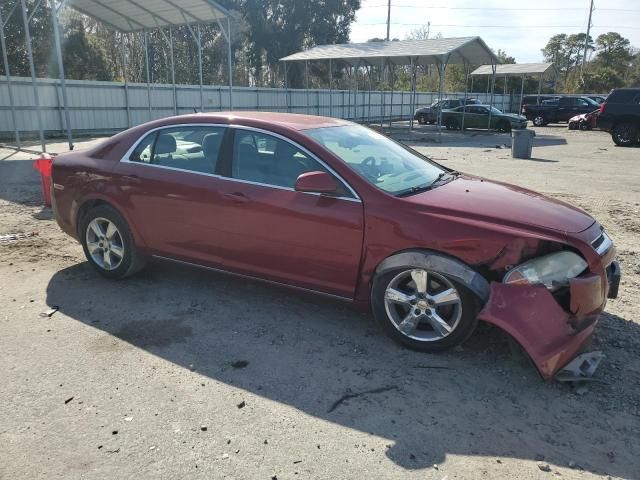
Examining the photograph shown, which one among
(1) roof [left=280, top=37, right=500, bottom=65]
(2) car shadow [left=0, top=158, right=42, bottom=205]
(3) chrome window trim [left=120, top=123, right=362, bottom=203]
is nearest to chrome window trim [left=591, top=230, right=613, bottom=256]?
(3) chrome window trim [left=120, top=123, right=362, bottom=203]

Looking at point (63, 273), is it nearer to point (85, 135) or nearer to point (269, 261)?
point (269, 261)

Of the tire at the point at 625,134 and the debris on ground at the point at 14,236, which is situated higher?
the tire at the point at 625,134

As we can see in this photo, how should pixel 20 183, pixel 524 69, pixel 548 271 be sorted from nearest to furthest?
pixel 548 271, pixel 20 183, pixel 524 69

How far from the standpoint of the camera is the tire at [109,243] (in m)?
4.90

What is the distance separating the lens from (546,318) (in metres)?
3.27

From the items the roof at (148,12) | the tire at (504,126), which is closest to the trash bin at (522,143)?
the roof at (148,12)

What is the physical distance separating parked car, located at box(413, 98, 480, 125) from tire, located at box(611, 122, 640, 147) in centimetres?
1047

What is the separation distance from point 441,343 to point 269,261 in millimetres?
1435

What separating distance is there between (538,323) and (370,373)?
1.09m

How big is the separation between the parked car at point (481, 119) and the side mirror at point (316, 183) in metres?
25.6

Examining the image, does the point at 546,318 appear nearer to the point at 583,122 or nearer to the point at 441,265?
the point at 441,265

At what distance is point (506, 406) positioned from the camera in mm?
3158

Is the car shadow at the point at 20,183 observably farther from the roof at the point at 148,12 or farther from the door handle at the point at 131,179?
the roof at the point at 148,12

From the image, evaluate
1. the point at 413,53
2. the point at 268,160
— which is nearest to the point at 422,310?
the point at 268,160
